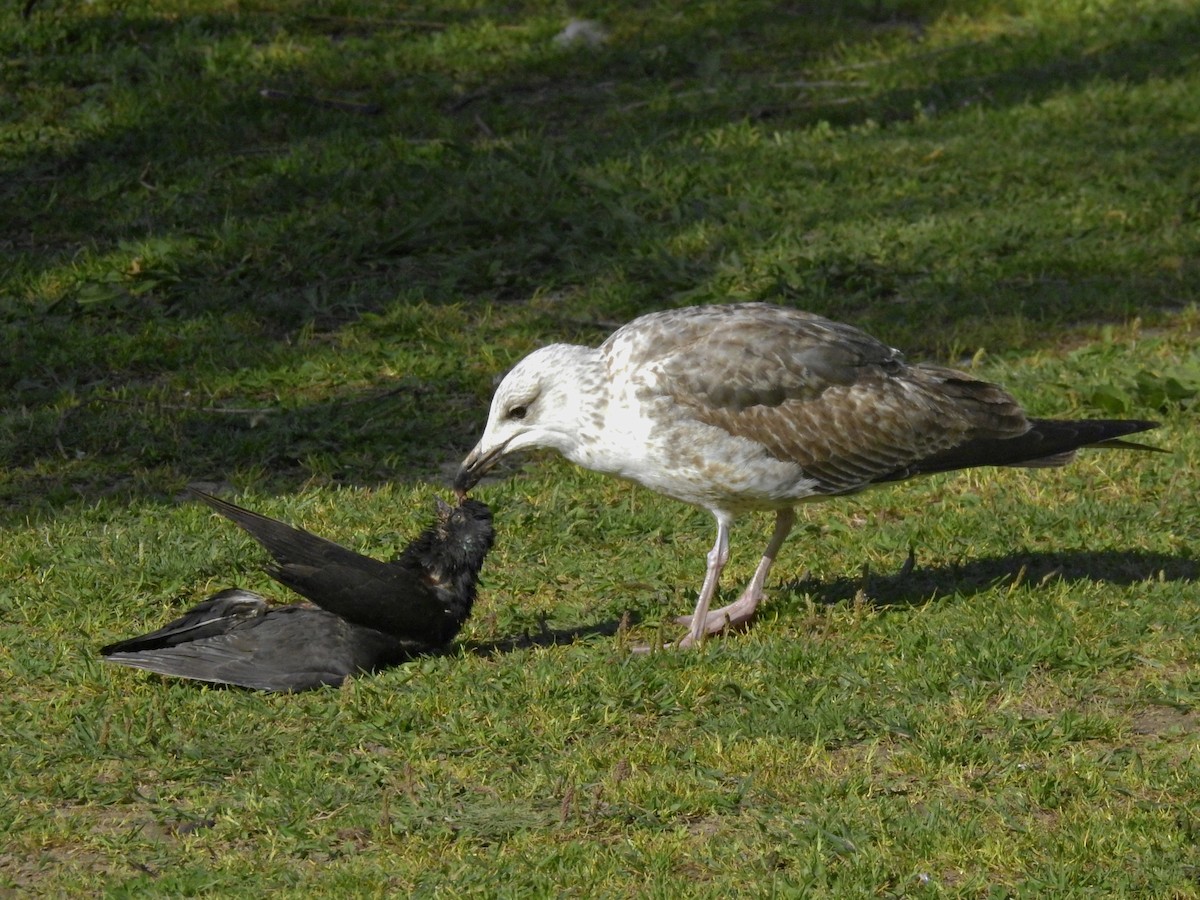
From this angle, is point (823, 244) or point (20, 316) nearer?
point (20, 316)

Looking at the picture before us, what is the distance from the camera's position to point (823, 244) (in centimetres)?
1201

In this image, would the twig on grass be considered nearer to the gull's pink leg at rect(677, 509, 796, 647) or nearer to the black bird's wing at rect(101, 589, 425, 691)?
the gull's pink leg at rect(677, 509, 796, 647)

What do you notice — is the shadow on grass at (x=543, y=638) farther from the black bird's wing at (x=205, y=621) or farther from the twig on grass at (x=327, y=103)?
the twig on grass at (x=327, y=103)

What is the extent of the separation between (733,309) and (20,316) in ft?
18.4

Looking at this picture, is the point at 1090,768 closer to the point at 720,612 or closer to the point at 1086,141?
the point at 720,612

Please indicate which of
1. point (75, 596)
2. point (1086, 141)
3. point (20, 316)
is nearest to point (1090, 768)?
point (75, 596)

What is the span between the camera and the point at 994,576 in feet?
24.8

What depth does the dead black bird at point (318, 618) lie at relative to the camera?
6.44m

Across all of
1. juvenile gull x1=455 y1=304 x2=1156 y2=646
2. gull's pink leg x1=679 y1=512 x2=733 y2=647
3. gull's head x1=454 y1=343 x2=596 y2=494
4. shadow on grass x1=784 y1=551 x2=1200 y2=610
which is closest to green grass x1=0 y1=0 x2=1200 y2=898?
shadow on grass x1=784 y1=551 x2=1200 y2=610

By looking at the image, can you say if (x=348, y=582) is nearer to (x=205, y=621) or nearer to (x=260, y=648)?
(x=260, y=648)

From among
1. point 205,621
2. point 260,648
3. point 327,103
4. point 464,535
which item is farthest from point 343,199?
point 260,648

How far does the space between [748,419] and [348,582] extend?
1.74 meters

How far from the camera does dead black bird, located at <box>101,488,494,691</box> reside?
644 cm

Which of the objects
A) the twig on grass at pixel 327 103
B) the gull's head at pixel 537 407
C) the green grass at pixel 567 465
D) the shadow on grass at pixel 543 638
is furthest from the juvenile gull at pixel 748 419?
the twig on grass at pixel 327 103
